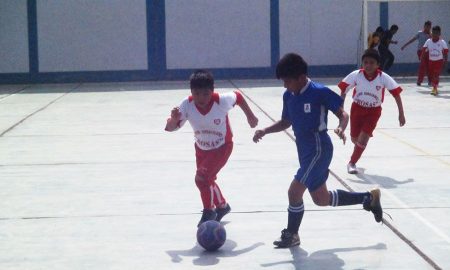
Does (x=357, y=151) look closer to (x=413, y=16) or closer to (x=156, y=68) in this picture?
(x=156, y=68)

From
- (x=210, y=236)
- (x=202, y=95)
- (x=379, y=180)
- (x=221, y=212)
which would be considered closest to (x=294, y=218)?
(x=210, y=236)

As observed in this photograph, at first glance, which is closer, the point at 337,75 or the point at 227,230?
the point at 227,230

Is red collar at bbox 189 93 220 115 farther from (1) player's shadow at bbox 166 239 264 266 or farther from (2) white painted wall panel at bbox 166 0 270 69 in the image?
(2) white painted wall panel at bbox 166 0 270 69

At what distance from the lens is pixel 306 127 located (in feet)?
22.5

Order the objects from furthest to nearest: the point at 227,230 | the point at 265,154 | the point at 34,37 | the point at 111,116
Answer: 1. the point at 34,37
2. the point at 111,116
3. the point at 265,154
4. the point at 227,230

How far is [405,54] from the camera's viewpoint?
27375mm

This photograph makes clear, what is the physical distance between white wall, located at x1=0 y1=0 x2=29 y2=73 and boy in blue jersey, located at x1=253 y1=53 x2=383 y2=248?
2073 cm

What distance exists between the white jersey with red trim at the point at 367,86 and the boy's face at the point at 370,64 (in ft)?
0.45

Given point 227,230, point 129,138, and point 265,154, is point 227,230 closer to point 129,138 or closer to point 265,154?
point 265,154

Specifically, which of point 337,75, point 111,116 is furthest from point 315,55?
point 111,116

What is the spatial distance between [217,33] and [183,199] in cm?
1853

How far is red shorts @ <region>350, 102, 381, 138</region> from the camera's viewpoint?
10359mm

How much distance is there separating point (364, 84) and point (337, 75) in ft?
56.5

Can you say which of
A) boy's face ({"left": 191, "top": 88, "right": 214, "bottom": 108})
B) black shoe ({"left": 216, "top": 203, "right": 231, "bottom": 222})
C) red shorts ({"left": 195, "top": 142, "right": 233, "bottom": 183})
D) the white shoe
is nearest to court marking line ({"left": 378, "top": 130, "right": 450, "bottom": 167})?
the white shoe
